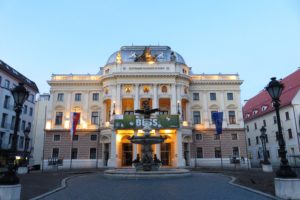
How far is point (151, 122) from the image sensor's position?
1441 inches

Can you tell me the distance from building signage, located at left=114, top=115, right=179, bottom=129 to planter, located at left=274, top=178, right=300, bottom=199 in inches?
1062

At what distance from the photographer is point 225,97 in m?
44.4

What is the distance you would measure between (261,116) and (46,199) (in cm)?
4776

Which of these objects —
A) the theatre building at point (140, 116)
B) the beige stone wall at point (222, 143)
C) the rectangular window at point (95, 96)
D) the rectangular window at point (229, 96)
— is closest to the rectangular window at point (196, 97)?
the theatre building at point (140, 116)

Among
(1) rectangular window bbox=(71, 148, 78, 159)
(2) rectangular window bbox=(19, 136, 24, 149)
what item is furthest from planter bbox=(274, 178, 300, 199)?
(2) rectangular window bbox=(19, 136, 24, 149)

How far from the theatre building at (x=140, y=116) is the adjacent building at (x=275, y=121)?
24.2ft

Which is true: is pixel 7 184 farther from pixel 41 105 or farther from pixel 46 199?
pixel 41 105

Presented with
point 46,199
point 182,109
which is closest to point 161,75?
point 182,109

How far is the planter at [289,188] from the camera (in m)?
9.57

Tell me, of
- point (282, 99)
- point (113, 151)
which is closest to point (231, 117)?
point (282, 99)

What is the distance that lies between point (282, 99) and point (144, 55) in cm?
2725

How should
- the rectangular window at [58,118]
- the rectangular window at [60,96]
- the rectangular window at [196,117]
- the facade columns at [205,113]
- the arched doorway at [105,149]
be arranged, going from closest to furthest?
1. the arched doorway at [105,149]
2. the facade columns at [205,113]
3. the rectangular window at [58,118]
4. the rectangular window at [196,117]
5. the rectangular window at [60,96]

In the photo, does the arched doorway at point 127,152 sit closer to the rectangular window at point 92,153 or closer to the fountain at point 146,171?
the rectangular window at point 92,153

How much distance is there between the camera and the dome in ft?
142
